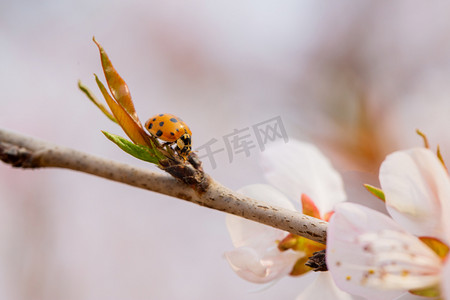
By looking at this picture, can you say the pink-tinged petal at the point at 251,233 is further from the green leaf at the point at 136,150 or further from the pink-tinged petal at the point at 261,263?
the green leaf at the point at 136,150

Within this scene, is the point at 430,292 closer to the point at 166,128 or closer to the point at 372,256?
the point at 372,256

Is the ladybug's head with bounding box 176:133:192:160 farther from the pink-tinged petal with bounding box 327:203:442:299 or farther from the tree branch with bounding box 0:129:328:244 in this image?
the pink-tinged petal with bounding box 327:203:442:299

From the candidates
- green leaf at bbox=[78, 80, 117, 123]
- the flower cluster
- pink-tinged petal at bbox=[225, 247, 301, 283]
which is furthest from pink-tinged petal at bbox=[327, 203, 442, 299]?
green leaf at bbox=[78, 80, 117, 123]

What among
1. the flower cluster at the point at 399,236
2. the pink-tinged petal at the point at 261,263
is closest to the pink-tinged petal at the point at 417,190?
the flower cluster at the point at 399,236

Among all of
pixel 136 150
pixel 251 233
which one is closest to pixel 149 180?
pixel 136 150

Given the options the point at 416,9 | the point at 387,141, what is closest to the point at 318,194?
the point at 387,141

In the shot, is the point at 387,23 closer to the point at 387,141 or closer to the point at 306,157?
the point at 387,141
